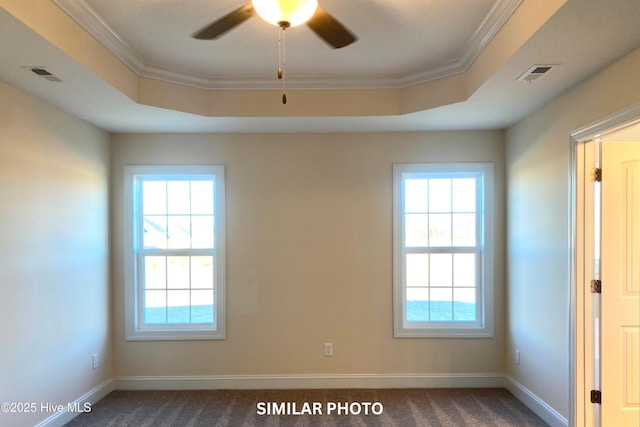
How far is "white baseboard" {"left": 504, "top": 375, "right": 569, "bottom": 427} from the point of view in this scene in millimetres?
2686

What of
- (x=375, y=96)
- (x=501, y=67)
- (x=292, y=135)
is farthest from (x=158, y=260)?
(x=501, y=67)

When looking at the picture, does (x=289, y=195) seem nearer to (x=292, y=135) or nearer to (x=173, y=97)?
(x=292, y=135)

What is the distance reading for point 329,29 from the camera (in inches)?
65.4

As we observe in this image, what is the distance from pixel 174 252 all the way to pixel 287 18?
2700 mm

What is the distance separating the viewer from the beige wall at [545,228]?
2.34m

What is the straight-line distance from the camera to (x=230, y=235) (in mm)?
3521

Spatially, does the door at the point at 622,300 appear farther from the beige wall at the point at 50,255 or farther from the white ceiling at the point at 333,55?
the beige wall at the point at 50,255

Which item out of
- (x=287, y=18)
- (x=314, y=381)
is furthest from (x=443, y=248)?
(x=287, y=18)

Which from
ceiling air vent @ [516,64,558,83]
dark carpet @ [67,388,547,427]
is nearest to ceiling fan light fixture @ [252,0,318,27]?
ceiling air vent @ [516,64,558,83]

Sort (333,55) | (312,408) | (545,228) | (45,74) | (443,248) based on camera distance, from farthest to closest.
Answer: (443,248), (312,408), (545,228), (333,55), (45,74)

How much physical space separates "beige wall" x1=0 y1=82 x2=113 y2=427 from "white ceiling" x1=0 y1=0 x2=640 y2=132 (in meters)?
0.26

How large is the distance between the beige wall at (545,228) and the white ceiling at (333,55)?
14cm

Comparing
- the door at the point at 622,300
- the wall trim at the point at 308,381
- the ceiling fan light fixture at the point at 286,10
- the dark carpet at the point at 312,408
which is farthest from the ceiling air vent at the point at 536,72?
the wall trim at the point at 308,381

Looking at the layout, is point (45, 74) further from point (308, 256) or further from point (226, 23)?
point (308, 256)
